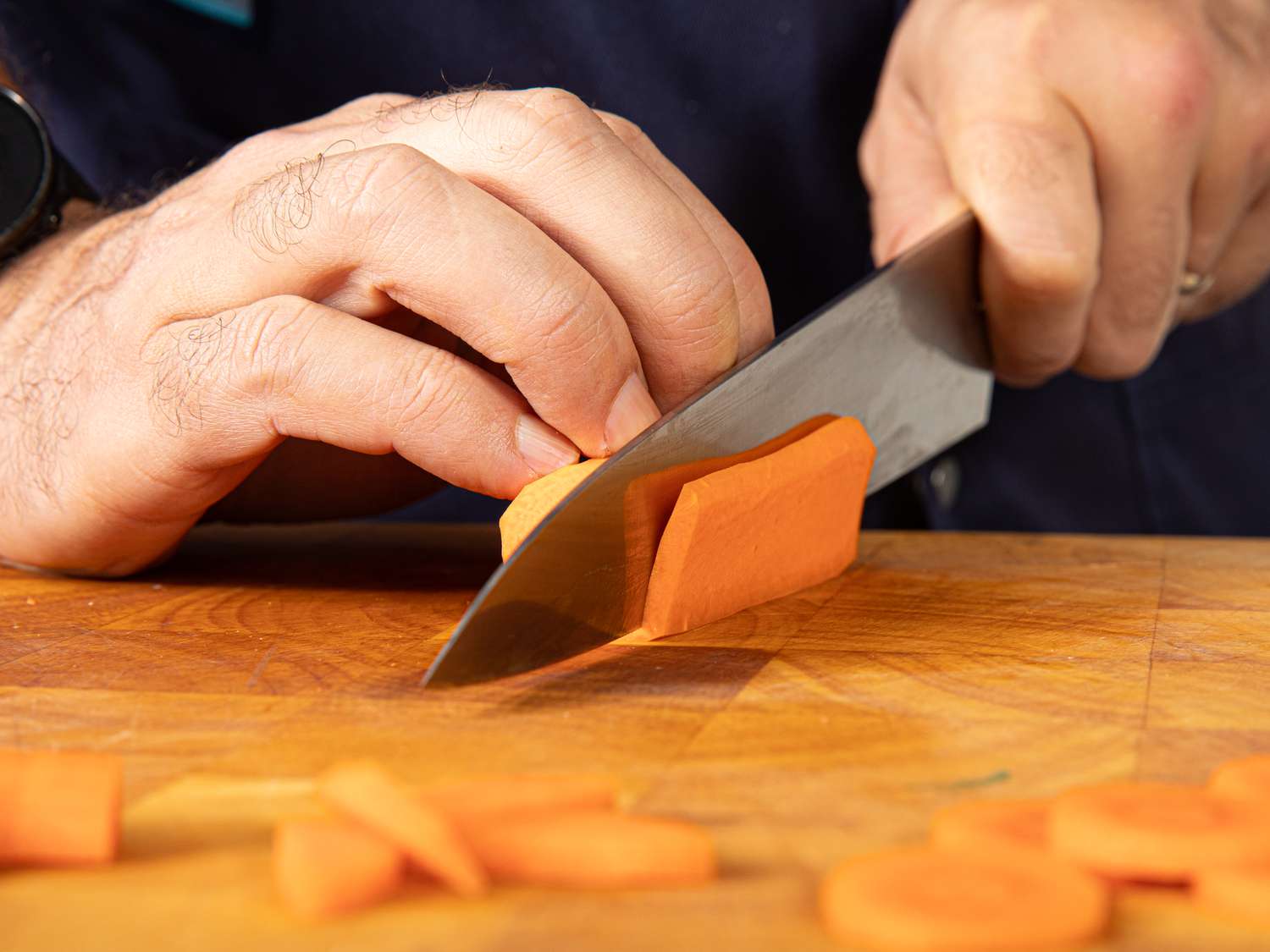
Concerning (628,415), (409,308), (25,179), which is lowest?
(628,415)

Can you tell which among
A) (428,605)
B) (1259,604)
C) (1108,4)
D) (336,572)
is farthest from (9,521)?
(1108,4)

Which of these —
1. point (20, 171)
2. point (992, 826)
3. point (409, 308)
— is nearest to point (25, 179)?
point (20, 171)

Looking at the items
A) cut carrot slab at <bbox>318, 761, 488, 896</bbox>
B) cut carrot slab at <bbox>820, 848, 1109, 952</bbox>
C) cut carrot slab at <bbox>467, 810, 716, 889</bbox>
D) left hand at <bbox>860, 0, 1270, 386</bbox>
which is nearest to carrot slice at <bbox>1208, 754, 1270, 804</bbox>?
cut carrot slab at <bbox>820, 848, 1109, 952</bbox>

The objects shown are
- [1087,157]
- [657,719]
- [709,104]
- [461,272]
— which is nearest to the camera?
[657,719]

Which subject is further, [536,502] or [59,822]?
[536,502]

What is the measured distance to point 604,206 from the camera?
1.06 metres

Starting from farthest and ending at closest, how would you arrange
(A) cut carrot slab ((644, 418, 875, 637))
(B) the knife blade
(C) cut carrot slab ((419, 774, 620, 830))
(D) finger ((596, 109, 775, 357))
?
(D) finger ((596, 109, 775, 357)), (A) cut carrot slab ((644, 418, 875, 637)), (B) the knife blade, (C) cut carrot slab ((419, 774, 620, 830))

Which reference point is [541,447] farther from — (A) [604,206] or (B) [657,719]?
(B) [657,719]

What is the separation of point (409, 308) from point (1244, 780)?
771 mm

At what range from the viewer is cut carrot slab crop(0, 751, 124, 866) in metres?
0.61

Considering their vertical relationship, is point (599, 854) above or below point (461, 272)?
below

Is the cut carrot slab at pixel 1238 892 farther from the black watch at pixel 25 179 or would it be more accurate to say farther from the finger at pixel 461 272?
the black watch at pixel 25 179

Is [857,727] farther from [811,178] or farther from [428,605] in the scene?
[811,178]

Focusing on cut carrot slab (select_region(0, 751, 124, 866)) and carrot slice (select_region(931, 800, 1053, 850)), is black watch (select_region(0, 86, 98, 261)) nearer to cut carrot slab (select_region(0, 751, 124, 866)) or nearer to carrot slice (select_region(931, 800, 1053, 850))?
cut carrot slab (select_region(0, 751, 124, 866))
